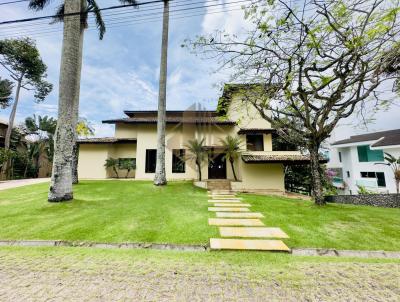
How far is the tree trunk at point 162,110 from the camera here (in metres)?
11.4

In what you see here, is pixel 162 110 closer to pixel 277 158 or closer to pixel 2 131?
pixel 277 158

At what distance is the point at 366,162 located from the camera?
19922mm

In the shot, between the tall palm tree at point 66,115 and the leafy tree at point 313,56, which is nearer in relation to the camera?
the leafy tree at point 313,56

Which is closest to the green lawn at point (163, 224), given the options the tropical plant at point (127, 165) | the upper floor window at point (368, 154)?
the tropical plant at point (127, 165)

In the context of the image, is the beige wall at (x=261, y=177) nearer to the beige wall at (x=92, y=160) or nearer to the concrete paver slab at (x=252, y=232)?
the concrete paver slab at (x=252, y=232)

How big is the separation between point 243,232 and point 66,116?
25.3ft

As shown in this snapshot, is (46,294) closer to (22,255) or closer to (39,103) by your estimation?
(22,255)

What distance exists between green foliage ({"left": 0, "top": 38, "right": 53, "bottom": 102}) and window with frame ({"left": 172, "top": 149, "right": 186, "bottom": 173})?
1953cm

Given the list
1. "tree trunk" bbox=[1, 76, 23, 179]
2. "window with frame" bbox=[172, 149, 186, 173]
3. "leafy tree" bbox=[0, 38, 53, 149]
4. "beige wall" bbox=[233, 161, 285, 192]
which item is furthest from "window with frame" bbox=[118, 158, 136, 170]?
"leafy tree" bbox=[0, 38, 53, 149]

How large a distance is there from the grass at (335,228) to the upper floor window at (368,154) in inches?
690

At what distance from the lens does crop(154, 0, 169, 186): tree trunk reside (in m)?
11.4

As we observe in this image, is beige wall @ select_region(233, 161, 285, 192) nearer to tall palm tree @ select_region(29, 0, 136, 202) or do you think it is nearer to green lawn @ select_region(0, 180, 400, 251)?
green lawn @ select_region(0, 180, 400, 251)

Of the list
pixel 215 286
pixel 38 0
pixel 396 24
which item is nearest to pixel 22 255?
pixel 215 286

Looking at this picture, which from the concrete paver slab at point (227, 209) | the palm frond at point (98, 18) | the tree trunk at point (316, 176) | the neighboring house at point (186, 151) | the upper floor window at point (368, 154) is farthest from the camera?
the upper floor window at point (368, 154)
